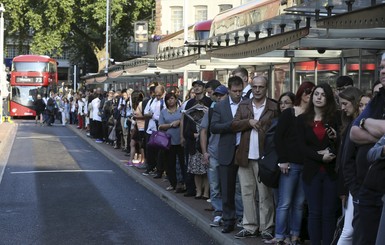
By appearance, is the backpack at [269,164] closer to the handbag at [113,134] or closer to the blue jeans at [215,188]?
the blue jeans at [215,188]

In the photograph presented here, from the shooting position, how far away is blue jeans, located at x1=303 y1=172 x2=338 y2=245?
695cm

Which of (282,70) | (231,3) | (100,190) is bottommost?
(100,190)

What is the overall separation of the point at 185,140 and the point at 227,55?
1.63 metres

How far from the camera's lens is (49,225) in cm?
983

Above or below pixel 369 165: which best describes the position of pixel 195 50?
above

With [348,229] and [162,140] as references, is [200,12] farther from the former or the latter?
[348,229]

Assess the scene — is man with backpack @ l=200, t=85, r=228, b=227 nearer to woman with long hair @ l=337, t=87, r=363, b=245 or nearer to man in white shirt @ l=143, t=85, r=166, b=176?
woman with long hair @ l=337, t=87, r=363, b=245

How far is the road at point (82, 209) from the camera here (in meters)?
9.12

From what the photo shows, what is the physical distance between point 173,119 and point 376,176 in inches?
315

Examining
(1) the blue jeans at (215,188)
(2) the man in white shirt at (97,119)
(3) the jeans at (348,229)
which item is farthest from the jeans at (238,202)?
(2) the man in white shirt at (97,119)

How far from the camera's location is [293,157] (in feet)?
25.0


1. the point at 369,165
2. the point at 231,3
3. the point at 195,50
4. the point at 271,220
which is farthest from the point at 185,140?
the point at 231,3

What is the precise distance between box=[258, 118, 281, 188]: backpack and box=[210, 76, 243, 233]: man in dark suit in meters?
0.57

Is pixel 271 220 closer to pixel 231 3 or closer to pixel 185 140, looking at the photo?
pixel 185 140
